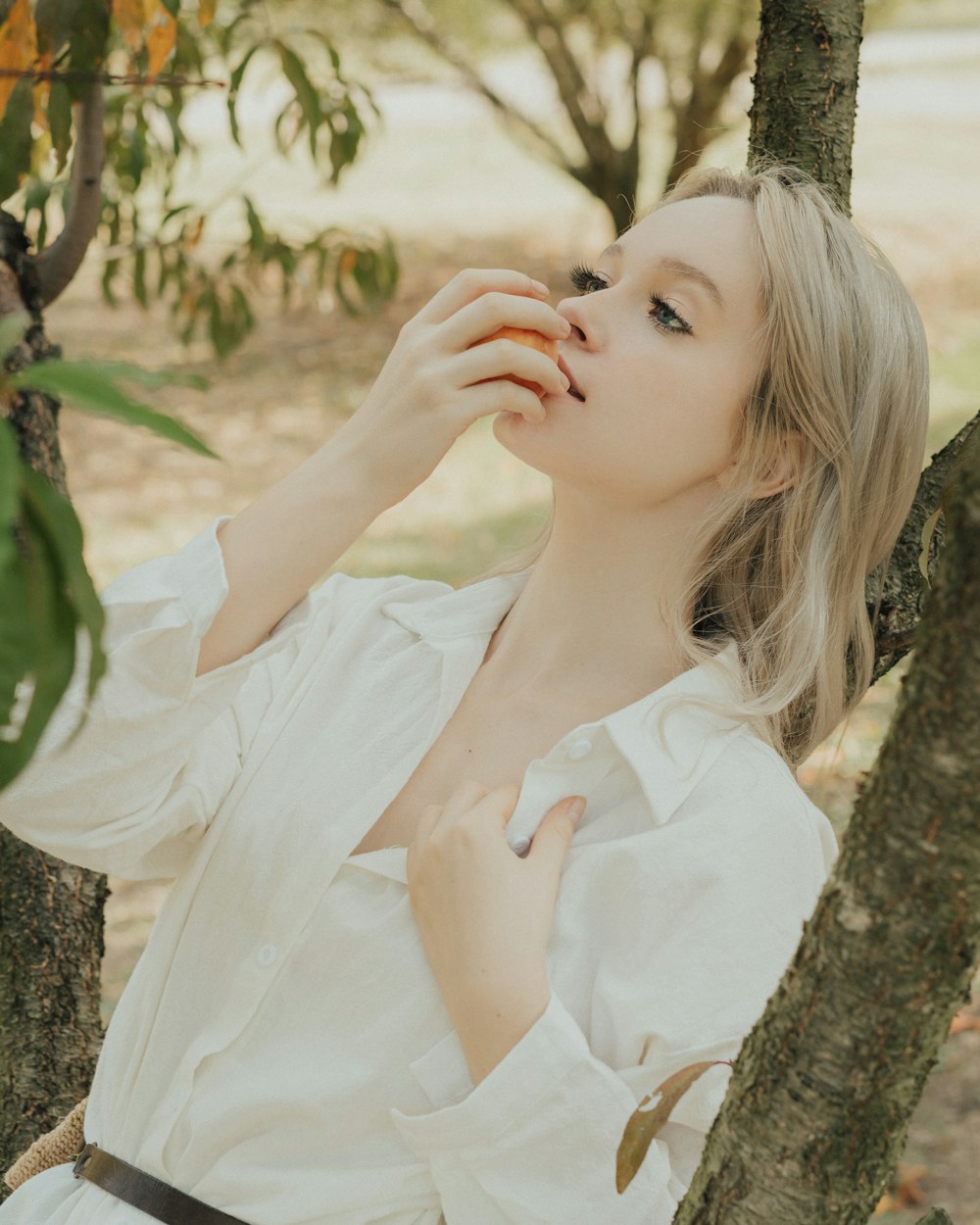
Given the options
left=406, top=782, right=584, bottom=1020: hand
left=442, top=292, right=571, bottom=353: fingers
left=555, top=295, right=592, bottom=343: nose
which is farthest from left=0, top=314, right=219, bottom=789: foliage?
left=555, top=295, right=592, bottom=343: nose

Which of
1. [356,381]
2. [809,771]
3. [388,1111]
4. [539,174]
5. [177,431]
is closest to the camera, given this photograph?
[177,431]

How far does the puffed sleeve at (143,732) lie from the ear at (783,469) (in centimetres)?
64

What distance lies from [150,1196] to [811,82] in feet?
5.82

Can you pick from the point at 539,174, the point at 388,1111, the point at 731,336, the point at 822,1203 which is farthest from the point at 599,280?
the point at 539,174

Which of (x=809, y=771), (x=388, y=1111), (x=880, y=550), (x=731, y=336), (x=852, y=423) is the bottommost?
(x=809, y=771)

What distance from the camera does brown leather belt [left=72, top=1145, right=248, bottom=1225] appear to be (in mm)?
1624

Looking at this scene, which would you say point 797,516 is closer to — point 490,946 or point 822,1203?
point 490,946

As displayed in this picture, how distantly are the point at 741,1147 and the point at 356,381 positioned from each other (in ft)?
33.5

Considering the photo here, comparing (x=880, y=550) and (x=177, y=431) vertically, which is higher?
(x=177, y=431)

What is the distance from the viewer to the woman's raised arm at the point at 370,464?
5.30 feet

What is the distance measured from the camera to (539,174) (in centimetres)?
1631

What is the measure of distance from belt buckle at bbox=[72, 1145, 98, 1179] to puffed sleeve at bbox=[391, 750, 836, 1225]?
0.46m

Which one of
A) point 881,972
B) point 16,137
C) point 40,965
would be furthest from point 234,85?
point 881,972

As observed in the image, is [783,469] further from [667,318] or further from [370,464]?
[370,464]
